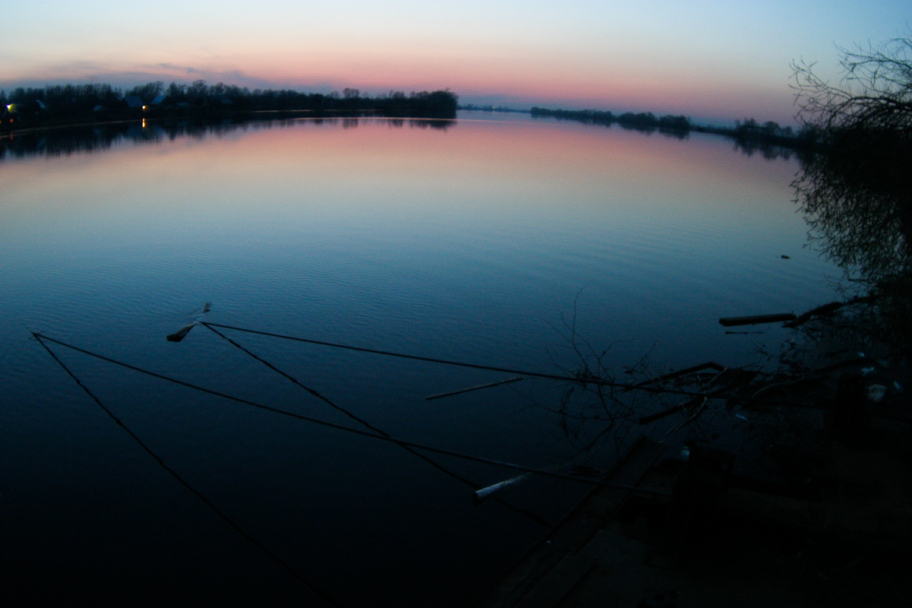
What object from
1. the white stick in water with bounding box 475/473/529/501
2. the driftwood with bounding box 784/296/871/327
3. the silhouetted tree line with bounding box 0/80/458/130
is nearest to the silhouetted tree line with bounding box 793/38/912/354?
the driftwood with bounding box 784/296/871/327

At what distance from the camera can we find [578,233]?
19578 millimetres

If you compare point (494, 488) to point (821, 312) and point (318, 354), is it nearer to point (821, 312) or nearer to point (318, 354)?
point (318, 354)

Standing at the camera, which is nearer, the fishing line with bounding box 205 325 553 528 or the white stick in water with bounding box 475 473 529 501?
the white stick in water with bounding box 475 473 529 501

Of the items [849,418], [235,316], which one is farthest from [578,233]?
[849,418]

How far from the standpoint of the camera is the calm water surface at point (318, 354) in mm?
5832

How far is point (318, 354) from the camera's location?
10062 millimetres

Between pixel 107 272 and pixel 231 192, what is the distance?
12077mm

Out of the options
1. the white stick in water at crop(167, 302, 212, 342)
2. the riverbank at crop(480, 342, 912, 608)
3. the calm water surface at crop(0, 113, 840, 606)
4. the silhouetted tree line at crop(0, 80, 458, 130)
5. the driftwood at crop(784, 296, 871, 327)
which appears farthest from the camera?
the silhouetted tree line at crop(0, 80, 458, 130)

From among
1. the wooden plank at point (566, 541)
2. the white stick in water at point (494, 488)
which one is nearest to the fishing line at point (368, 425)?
the white stick in water at point (494, 488)

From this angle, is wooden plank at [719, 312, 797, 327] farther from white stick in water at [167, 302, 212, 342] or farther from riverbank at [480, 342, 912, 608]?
white stick in water at [167, 302, 212, 342]

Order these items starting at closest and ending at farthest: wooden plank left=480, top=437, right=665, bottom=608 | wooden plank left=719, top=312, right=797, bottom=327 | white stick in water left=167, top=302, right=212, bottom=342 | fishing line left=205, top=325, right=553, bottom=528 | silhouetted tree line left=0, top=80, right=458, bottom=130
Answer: wooden plank left=480, top=437, right=665, bottom=608, fishing line left=205, top=325, right=553, bottom=528, white stick in water left=167, top=302, right=212, bottom=342, wooden plank left=719, top=312, right=797, bottom=327, silhouetted tree line left=0, top=80, right=458, bottom=130

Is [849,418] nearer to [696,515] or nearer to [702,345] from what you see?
[696,515]

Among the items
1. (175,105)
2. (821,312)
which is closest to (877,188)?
(821,312)

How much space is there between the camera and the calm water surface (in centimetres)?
583
